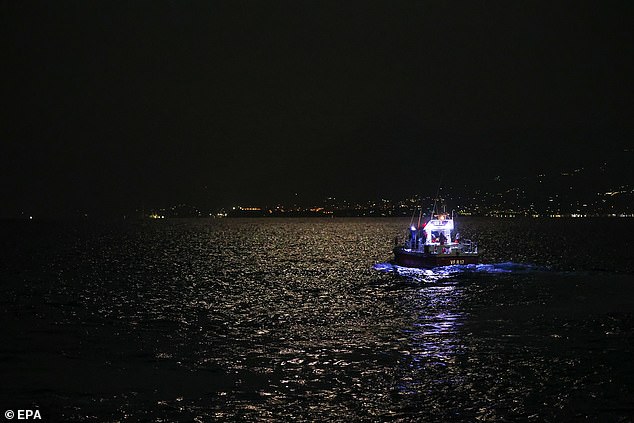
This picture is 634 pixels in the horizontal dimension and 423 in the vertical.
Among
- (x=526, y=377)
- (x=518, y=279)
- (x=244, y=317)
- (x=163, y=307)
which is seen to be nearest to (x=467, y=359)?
(x=526, y=377)

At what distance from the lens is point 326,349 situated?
116 ft

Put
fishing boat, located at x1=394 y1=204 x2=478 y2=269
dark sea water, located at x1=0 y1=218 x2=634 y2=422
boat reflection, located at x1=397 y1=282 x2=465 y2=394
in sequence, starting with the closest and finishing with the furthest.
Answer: dark sea water, located at x1=0 y1=218 x2=634 y2=422, boat reflection, located at x1=397 y1=282 x2=465 y2=394, fishing boat, located at x1=394 y1=204 x2=478 y2=269

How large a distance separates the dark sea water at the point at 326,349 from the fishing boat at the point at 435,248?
248 inches

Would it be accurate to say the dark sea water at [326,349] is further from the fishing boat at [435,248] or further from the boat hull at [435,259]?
the fishing boat at [435,248]

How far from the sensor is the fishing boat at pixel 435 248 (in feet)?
256

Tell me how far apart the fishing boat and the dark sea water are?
6.30 meters

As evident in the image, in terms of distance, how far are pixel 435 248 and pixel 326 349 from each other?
4551 centimetres

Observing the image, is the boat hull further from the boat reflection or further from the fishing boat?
the boat reflection

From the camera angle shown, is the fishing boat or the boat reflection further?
the fishing boat

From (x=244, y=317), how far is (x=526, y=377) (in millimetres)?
23392

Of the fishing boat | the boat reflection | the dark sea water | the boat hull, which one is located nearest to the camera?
the dark sea water

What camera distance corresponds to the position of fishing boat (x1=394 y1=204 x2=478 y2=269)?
78.1 m

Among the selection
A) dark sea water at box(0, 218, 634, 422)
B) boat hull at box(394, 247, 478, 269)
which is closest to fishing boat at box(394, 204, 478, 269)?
boat hull at box(394, 247, 478, 269)

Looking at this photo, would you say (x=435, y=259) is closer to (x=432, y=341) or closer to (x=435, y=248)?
(x=435, y=248)
